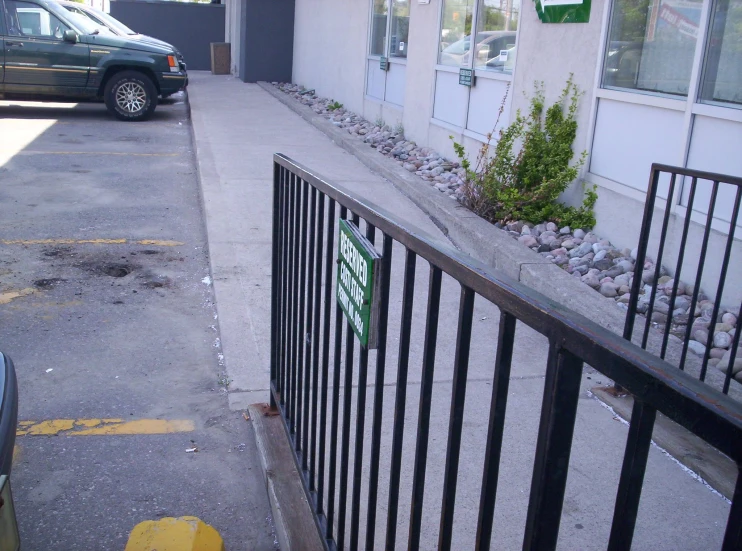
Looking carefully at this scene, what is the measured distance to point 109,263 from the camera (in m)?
6.29

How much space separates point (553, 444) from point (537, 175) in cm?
578

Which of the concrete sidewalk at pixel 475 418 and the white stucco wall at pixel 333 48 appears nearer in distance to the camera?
the concrete sidewalk at pixel 475 418

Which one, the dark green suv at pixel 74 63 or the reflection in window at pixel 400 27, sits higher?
the reflection in window at pixel 400 27

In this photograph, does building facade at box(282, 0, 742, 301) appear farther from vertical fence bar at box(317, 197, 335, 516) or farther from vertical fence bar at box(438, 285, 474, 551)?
vertical fence bar at box(438, 285, 474, 551)

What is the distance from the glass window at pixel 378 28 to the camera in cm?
1267

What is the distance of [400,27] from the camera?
1193cm

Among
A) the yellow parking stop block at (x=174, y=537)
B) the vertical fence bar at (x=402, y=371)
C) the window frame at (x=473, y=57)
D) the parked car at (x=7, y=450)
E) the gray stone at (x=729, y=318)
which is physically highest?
the window frame at (x=473, y=57)

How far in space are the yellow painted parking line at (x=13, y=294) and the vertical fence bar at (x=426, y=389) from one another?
435 cm

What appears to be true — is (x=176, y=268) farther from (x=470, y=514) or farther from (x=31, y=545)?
(x=470, y=514)

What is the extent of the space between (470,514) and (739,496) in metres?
2.23

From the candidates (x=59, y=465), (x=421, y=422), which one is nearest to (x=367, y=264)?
(x=421, y=422)

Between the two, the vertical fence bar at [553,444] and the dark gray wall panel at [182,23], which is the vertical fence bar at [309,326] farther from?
the dark gray wall panel at [182,23]

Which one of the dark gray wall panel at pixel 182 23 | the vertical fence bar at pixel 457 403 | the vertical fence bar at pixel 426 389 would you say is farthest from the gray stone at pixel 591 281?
the dark gray wall panel at pixel 182 23


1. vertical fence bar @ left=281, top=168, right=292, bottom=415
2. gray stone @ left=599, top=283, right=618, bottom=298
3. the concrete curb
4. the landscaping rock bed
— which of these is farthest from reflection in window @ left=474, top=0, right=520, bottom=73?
the concrete curb
